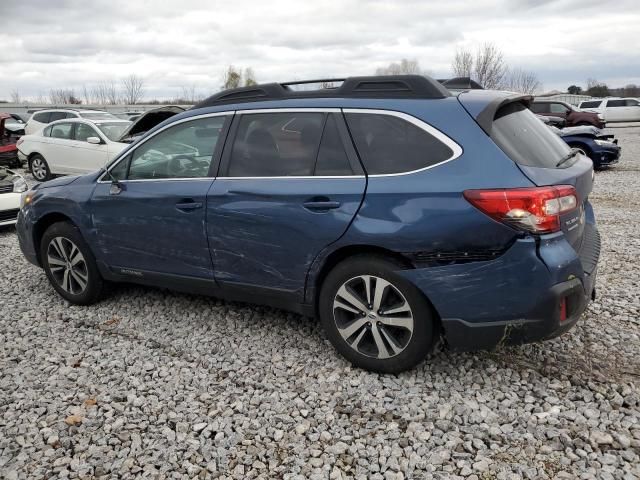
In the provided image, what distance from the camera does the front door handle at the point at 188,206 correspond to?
3682mm

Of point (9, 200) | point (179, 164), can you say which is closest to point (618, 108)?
point (9, 200)

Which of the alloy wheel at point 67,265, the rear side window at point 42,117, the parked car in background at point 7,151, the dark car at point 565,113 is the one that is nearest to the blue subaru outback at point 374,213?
the alloy wheel at point 67,265

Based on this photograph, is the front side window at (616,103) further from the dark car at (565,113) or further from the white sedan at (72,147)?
the white sedan at (72,147)

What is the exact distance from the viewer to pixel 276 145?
353 centimetres

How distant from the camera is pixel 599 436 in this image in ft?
8.71

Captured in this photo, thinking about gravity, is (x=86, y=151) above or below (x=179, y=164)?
below

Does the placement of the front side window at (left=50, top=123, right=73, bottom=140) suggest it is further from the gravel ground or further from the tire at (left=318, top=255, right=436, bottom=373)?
the tire at (left=318, top=255, right=436, bottom=373)

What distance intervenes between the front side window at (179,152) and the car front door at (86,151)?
8.16 meters

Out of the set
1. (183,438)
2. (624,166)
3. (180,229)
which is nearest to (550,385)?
(183,438)

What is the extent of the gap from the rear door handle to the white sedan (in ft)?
30.5

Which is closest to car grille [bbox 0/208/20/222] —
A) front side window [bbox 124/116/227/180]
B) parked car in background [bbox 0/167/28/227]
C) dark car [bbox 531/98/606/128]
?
parked car in background [bbox 0/167/28/227]

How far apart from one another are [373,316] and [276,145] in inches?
50.5

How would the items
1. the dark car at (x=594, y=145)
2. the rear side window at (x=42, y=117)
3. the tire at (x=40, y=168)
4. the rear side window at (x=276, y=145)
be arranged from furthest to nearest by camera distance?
the rear side window at (x=42, y=117), the tire at (x=40, y=168), the dark car at (x=594, y=145), the rear side window at (x=276, y=145)

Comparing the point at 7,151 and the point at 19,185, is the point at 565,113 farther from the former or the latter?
the point at 19,185
